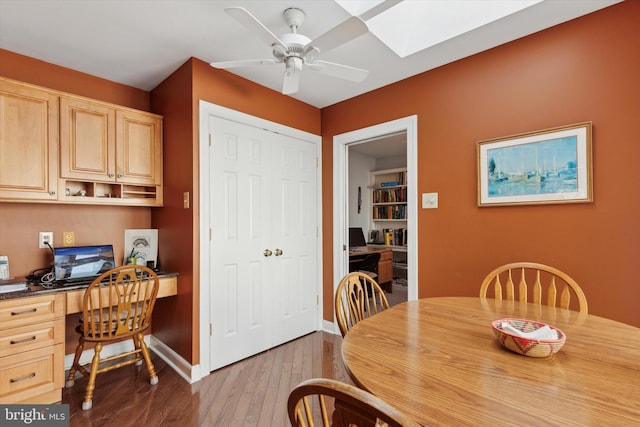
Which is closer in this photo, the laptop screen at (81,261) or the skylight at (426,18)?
the skylight at (426,18)

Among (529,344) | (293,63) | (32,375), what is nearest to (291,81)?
(293,63)

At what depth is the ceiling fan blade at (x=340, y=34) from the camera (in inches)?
54.3

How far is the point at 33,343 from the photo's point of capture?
182cm

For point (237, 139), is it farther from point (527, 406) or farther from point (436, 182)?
point (527, 406)

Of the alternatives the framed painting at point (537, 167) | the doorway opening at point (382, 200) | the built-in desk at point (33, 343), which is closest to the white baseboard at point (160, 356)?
the built-in desk at point (33, 343)

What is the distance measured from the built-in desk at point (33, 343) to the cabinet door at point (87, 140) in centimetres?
89

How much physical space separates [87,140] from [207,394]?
2.11 metres

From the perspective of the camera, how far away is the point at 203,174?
232cm

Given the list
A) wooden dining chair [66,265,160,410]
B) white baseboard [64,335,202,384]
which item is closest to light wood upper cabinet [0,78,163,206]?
wooden dining chair [66,265,160,410]

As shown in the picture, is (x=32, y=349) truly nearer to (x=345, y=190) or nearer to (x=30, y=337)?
(x=30, y=337)

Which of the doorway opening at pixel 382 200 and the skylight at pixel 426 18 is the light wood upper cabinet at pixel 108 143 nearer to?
the skylight at pixel 426 18

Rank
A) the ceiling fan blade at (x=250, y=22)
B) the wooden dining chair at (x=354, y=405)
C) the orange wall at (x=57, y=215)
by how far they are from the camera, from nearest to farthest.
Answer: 1. the wooden dining chair at (x=354, y=405)
2. the ceiling fan blade at (x=250, y=22)
3. the orange wall at (x=57, y=215)

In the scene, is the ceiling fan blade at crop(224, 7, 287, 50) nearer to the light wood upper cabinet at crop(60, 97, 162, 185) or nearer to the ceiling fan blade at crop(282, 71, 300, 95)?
the ceiling fan blade at crop(282, 71, 300, 95)

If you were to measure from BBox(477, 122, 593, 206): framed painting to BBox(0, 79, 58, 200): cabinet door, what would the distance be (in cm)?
316
